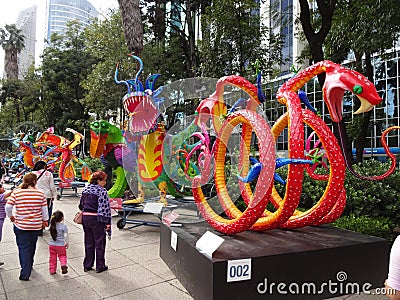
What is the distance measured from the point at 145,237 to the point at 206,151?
2343 mm

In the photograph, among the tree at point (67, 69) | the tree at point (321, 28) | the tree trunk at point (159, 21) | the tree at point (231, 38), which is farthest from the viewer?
the tree at point (67, 69)

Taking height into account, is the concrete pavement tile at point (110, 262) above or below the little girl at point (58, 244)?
below

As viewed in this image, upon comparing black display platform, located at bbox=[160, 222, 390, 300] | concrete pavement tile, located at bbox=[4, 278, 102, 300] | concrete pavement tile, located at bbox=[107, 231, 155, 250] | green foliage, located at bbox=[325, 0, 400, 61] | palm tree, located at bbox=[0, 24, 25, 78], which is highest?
palm tree, located at bbox=[0, 24, 25, 78]

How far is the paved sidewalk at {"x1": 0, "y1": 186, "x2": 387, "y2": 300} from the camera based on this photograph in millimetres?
4066

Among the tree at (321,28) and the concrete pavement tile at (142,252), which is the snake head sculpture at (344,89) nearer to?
the concrete pavement tile at (142,252)

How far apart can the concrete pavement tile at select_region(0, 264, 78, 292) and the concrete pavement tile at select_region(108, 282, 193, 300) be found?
3.34 ft

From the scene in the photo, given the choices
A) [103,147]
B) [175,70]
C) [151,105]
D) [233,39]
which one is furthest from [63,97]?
[151,105]

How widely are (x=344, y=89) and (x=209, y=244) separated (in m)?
2.20

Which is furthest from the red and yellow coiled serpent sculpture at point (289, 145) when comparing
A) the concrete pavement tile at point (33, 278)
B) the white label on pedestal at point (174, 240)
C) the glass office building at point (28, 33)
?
the glass office building at point (28, 33)

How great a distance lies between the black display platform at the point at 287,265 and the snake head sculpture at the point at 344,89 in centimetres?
152

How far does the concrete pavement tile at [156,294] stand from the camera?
157 inches

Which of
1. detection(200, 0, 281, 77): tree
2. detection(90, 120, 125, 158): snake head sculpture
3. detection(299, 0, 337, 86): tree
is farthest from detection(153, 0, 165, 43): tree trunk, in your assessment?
detection(90, 120, 125, 158): snake head sculpture

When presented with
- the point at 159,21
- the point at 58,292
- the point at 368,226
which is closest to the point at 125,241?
the point at 58,292

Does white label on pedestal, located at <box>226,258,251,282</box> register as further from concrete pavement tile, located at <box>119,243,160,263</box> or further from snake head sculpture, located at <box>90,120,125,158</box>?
snake head sculpture, located at <box>90,120,125,158</box>
